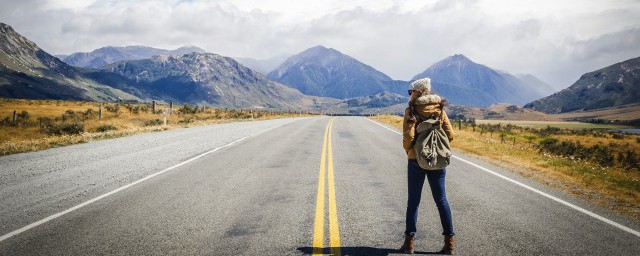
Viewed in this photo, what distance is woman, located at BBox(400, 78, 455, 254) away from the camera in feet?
14.6

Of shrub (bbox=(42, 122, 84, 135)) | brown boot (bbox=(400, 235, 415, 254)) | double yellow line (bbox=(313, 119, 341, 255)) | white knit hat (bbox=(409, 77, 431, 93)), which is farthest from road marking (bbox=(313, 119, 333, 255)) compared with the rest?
shrub (bbox=(42, 122, 84, 135))

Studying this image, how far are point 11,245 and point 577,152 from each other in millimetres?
23036

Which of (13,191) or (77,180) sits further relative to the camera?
(77,180)

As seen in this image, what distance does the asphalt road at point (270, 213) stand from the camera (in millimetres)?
4488

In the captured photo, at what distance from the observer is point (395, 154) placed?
12.9 metres

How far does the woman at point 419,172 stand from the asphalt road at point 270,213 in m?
0.29

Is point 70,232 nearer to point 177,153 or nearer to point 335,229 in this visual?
point 335,229

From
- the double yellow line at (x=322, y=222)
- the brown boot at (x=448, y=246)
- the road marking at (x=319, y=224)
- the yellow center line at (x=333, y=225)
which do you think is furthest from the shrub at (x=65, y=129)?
the brown boot at (x=448, y=246)

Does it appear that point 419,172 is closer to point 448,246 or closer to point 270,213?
point 448,246

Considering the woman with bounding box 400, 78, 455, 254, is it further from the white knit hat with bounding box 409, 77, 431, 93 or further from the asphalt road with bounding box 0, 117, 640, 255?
the asphalt road with bounding box 0, 117, 640, 255

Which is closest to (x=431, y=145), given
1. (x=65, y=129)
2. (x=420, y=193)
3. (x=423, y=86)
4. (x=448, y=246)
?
(x=420, y=193)

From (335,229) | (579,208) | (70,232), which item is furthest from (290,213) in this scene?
(579,208)

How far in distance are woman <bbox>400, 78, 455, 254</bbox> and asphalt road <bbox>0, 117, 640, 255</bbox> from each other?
11.2 inches

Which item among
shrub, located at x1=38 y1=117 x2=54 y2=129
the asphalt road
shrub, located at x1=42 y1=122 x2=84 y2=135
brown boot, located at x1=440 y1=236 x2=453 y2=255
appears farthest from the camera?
shrub, located at x1=38 y1=117 x2=54 y2=129
